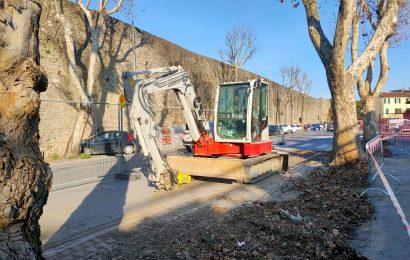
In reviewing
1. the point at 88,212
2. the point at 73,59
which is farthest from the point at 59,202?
the point at 73,59

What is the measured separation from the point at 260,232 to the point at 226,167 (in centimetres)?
440

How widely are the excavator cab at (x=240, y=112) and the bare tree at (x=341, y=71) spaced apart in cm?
295

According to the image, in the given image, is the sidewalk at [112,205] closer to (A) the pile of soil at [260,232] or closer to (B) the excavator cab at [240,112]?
(A) the pile of soil at [260,232]

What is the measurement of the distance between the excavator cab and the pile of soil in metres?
3.17

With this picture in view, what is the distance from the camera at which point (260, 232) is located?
5734 mm

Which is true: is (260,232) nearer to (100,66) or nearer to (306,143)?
(100,66)

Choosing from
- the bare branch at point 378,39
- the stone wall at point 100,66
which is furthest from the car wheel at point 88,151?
the bare branch at point 378,39

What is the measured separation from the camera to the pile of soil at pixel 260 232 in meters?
4.93

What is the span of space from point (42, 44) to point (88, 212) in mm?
14982

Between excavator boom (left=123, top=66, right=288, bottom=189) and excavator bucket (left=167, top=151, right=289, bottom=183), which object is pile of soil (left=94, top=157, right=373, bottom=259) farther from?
excavator boom (left=123, top=66, right=288, bottom=189)

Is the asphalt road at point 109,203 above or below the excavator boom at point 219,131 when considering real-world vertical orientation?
below

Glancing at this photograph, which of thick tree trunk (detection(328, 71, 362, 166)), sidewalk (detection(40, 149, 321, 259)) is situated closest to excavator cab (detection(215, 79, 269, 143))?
sidewalk (detection(40, 149, 321, 259))

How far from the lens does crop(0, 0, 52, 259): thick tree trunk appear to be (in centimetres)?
235

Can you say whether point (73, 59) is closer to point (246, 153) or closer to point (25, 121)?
point (246, 153)
